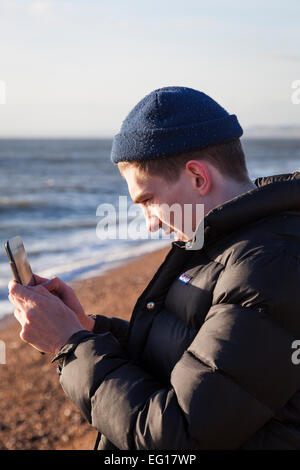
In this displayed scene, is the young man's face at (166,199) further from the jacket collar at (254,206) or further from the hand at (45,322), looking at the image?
→ the hand at (45,322)

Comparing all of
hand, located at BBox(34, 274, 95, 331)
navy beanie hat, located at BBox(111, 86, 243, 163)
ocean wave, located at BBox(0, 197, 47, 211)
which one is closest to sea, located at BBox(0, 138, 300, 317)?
ocean wave, located at BBox(0, 197, 47, 211)

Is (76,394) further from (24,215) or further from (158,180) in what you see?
(24,215)

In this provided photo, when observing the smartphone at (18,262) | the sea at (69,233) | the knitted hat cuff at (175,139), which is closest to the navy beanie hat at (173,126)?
the knitted hat cuff at (175,139)

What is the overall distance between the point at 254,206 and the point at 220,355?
0.48m

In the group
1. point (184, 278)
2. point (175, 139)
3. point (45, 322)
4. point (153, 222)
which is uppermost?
point (175, 139)

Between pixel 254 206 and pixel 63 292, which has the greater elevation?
pixel 254 206

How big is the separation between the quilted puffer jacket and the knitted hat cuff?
26 centimetres

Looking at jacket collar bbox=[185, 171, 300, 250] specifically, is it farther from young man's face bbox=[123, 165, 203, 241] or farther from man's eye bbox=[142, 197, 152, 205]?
man's eye bbox=[142, 197, 152, 205]

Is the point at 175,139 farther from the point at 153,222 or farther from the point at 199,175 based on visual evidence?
the point at 153,222

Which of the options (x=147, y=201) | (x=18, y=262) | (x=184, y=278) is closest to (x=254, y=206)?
(x=184, y=278)

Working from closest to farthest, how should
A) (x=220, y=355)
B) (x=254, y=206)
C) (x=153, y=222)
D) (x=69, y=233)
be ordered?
1. (x=220, y=355)
2. (x=254, y=206)
3. (x=153, y=222)
4. (x=69, y=233)

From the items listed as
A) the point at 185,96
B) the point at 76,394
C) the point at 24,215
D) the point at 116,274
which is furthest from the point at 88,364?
the point at 24,215

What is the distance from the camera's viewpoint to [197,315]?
165 cm

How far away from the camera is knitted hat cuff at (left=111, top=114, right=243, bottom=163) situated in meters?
1.79
